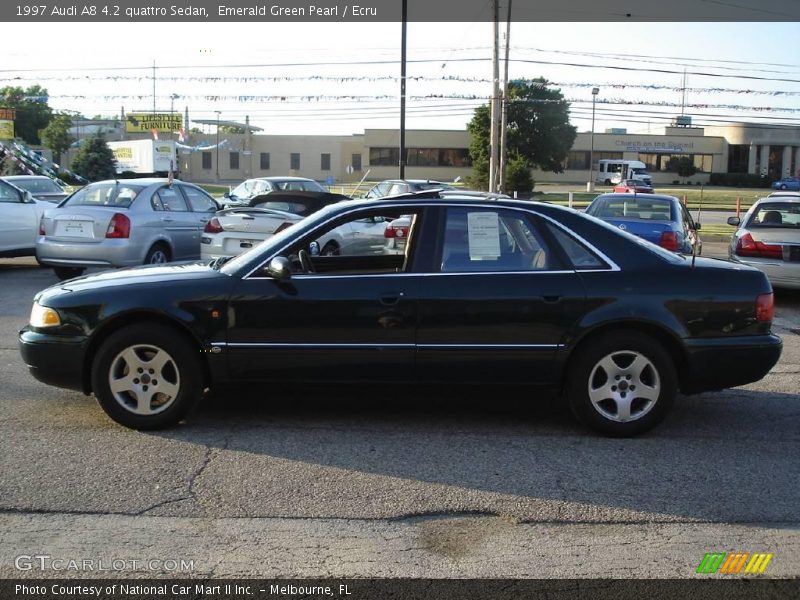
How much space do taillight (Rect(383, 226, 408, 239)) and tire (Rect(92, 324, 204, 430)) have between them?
166 centimetres

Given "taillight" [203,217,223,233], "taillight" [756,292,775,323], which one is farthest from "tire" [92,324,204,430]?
"taillight" [203,217,223,233]

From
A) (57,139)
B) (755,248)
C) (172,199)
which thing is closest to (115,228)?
(172,199)

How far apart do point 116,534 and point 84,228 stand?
30.2ft

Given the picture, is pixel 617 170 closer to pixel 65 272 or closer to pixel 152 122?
pixel 152 122

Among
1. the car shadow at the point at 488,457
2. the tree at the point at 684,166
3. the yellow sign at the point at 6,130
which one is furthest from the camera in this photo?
the tree at the point at 684,166

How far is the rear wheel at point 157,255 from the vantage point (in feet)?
42.8

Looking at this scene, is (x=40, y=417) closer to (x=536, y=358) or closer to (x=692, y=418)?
(x=536, y=358)

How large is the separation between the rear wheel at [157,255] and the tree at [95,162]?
1748 inches

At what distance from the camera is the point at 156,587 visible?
12.4ft

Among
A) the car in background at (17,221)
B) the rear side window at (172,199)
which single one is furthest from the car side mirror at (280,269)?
the car in background at (17,221)

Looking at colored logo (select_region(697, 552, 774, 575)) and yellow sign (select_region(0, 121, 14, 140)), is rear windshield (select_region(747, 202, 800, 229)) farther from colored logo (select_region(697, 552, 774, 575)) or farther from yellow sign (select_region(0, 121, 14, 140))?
yellow sign (select_region(0, 121, 14, 140))

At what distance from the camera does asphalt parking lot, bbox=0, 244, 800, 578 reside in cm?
411

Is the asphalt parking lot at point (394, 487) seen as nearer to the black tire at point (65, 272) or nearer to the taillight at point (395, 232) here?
the taillight at point (395, 232)

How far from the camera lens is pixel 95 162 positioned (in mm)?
55656
